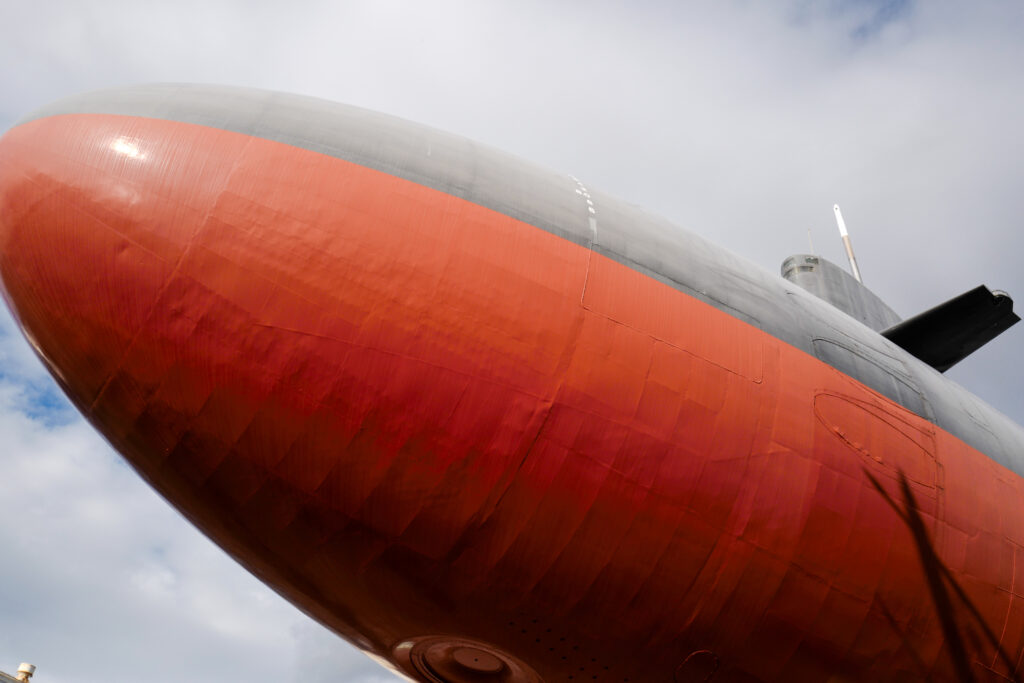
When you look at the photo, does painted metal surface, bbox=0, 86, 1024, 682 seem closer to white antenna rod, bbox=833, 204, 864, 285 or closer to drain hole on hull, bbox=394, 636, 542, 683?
drain hole on hull, bbox=394, 636, 542, 683

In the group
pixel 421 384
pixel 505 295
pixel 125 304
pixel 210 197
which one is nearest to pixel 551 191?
pixel 505 295

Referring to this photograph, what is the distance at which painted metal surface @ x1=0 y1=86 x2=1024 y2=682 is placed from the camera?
19.0ft

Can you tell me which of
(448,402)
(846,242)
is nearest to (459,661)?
(448,402)

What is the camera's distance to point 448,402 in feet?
19.1

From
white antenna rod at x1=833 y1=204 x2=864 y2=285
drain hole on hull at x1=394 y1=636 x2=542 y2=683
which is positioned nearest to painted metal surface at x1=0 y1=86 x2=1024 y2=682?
drain hole on hull at x1=394 y1=636 x2=542 y2=683

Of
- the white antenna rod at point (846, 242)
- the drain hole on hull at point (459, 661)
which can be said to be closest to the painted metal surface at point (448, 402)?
the drain hole on hull at point (459, 661)

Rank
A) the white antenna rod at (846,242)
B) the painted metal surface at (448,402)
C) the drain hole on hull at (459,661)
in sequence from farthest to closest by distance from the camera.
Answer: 1. the white antenna rod at (846,242)
2. the drain hole on hull at (459,661)
3. the painted metal surface at (448,402)

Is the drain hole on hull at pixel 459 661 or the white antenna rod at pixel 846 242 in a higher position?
the white antenna rod at pixel 846 242

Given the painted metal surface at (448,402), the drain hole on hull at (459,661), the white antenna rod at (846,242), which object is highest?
the white antenna rod at (846,242)

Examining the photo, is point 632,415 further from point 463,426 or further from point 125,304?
point 125,304

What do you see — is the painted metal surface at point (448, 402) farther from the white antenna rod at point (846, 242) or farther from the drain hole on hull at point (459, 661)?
the white antenna rod at point (846, 242)

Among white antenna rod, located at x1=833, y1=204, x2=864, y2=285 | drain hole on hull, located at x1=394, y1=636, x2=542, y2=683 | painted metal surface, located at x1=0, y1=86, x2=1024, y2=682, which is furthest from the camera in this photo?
white antenna rod, located at x1=833, y1=204, x2=864, y2=285

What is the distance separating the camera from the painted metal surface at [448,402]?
5.79 meters

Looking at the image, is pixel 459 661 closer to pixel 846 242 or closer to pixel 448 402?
pixel 448 402
